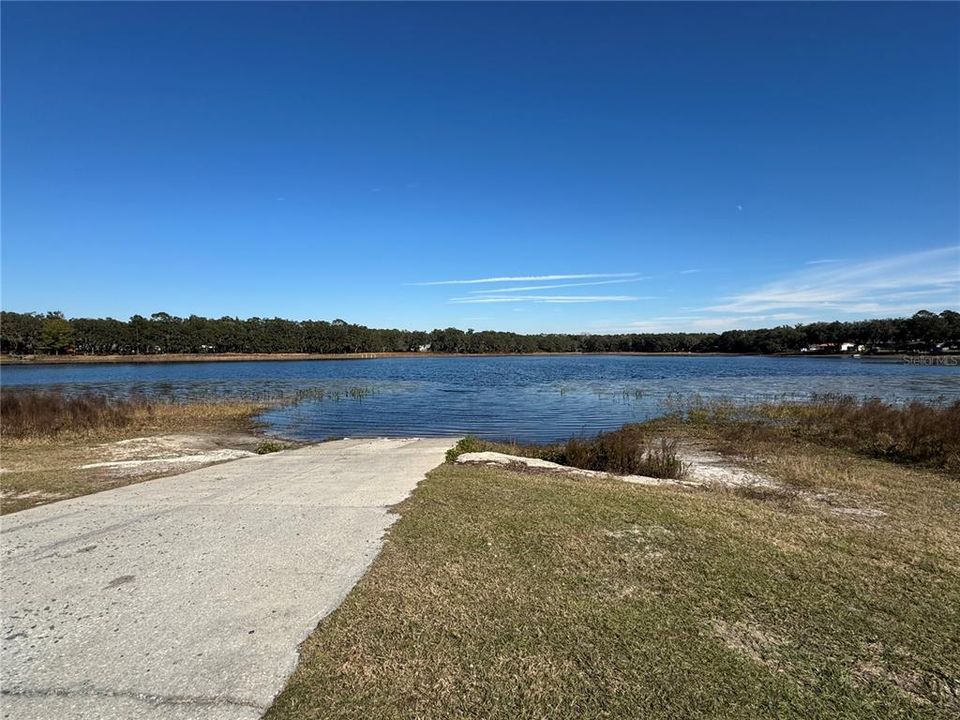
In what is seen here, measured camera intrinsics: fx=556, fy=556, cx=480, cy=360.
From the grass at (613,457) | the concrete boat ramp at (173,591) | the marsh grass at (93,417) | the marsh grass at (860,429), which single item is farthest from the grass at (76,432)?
the marsh grass at (860,429)

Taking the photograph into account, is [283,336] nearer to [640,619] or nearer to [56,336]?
[56,336]

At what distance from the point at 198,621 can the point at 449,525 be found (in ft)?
10.0

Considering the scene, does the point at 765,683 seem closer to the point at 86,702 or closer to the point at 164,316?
the point at 86,702

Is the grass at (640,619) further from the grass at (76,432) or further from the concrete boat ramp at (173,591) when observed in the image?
the grass at (76,432)

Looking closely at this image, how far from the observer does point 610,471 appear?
12.4 meters

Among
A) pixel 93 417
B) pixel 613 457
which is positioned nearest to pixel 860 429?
pixel 613 457

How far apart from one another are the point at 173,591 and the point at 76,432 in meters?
18.8

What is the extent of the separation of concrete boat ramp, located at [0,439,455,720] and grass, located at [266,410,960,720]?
1.26ft

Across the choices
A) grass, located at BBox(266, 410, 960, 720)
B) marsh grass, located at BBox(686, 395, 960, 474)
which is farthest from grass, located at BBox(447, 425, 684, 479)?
marsh grass, located at BBox(686, 395, 960, 474)

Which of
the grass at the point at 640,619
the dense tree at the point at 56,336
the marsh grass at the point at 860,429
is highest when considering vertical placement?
the dense tree at the point at 56,336

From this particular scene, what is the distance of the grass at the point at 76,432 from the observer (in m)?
9.70

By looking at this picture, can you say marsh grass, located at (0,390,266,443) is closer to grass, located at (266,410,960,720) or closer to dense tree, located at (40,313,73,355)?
grass, located at (266,410,960,720)

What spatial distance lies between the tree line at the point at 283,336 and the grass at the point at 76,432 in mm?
113822

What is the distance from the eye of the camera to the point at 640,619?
169 inches
